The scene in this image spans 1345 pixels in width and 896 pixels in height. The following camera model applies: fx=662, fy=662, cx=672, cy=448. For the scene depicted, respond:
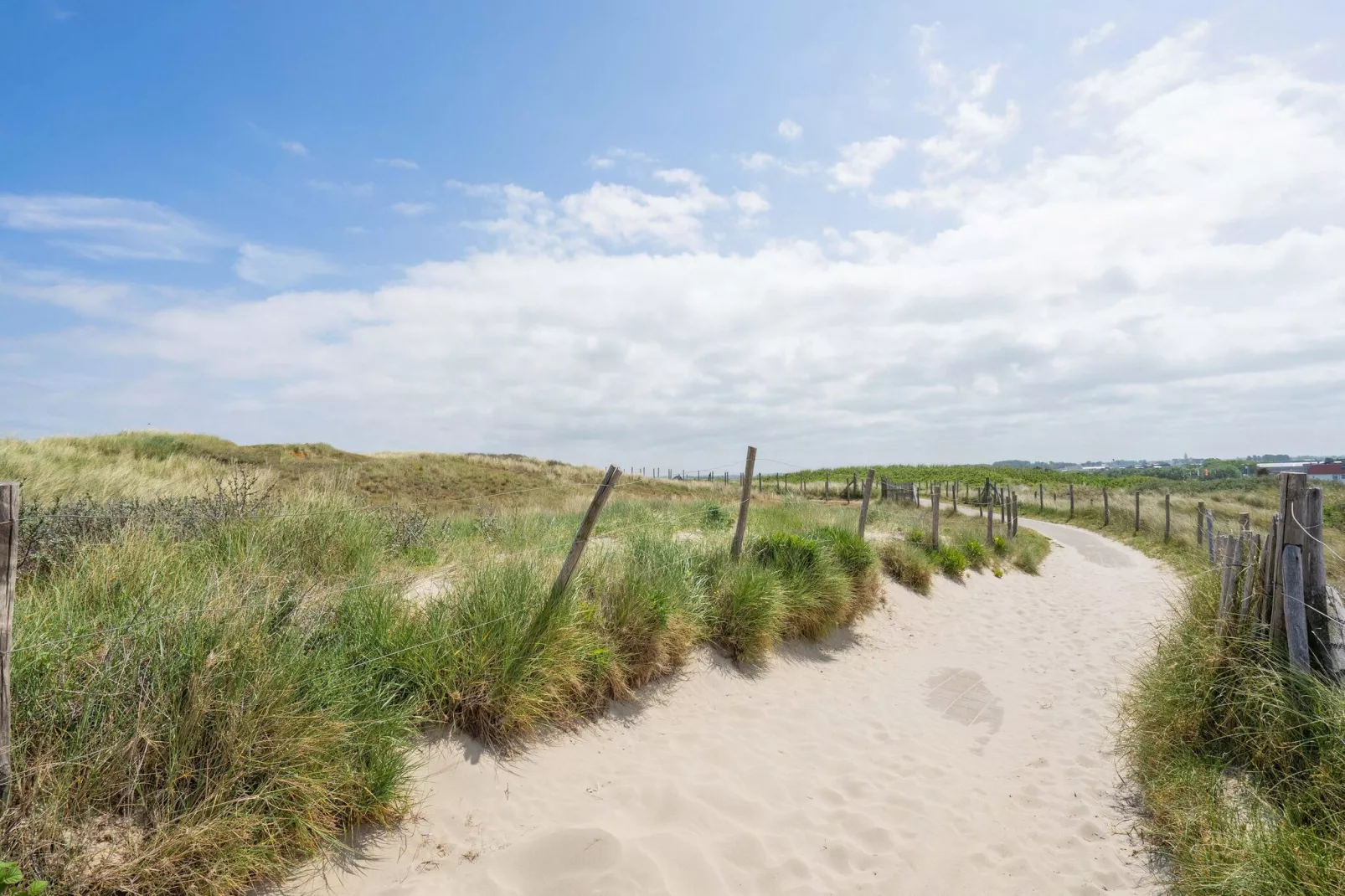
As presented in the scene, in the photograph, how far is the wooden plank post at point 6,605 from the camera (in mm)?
2725

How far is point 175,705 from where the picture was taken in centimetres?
324

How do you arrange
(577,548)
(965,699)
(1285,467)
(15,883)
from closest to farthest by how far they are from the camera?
1. (15,883)
2. (1285,467)
3. (577,548)
4. (965,699)

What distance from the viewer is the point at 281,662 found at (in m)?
3.66

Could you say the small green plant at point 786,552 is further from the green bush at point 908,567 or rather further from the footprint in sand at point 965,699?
the green bush at point 908,567

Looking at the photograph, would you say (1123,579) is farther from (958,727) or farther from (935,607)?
(958,727)

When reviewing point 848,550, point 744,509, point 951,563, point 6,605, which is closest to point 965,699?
point 848,550

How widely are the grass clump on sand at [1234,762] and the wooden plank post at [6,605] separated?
552 centimetres

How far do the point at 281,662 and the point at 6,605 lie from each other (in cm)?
122

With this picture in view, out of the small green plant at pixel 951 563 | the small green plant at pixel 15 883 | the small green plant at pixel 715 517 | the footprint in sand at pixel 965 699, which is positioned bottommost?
the footprint in sand at pixel 965 699

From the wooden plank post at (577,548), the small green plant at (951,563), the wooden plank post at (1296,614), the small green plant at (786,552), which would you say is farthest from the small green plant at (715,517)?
the wooden plank post at (1296,614)

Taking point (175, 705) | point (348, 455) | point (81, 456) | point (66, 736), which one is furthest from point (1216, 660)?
point (348, 455)

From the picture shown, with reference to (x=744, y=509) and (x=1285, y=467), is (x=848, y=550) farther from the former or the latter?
(x=1285, y=467)

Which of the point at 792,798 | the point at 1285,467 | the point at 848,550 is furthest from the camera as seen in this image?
the point at 848,550

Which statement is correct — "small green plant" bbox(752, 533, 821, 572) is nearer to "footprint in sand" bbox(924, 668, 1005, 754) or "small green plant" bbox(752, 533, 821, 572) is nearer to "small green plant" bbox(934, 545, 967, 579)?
"footprint in sand" bbox(924, 668, 1005, 754)
